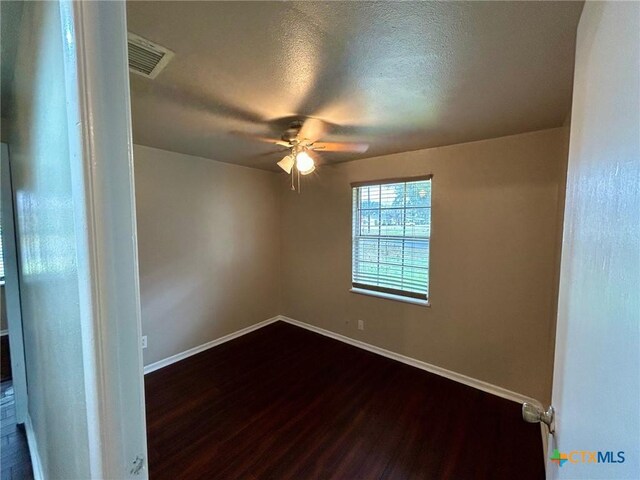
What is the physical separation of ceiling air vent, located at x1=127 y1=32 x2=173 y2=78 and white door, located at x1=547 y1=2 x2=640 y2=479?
1.43 m

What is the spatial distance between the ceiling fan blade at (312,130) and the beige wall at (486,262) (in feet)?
3.51

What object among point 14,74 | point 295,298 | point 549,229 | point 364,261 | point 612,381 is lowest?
point 295,298

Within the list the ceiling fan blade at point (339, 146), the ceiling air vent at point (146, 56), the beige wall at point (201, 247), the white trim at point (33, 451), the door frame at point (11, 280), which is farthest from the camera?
the beige wall at point (201, 247)

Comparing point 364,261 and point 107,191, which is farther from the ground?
point 107,191

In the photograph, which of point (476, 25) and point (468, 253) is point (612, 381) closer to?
point (476, 25)

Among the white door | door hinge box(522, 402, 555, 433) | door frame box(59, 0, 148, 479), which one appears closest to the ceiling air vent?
door frame box(59, 0, 148, 479)

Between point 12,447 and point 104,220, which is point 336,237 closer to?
point 104,220

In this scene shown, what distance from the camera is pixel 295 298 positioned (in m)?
4.05

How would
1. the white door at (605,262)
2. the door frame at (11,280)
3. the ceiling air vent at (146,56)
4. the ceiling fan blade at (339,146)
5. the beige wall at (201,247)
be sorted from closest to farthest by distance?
the white door at (605,262), the ceiling air vent at (146,56), the door frame at (11,280), the ceiling fan blade at (339,146), the beige wall at (201,247)

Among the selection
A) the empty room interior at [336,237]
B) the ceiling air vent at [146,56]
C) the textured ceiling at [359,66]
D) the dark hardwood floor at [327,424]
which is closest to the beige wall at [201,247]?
the empty room interior at [336,237]

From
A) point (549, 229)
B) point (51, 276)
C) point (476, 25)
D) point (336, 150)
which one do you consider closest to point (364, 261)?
point (336, 150)

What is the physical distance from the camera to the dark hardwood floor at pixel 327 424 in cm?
175

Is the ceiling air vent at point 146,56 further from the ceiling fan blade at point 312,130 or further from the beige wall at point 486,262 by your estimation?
the beige wall at point 486,262

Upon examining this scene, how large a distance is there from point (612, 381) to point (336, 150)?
2592 mm
